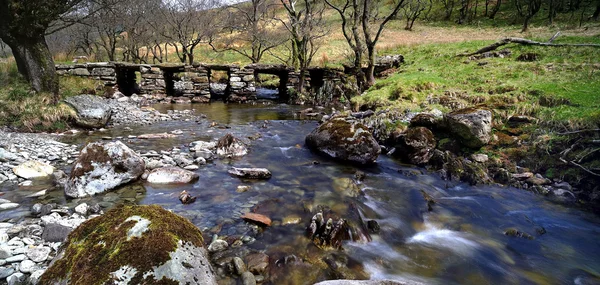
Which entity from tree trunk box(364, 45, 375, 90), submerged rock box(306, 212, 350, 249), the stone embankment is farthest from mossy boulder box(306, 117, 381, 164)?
tree trunk box(364, 45, 375, 90)

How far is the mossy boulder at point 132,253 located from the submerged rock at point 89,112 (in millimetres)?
8088

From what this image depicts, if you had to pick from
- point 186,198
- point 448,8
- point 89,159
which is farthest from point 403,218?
point 448,8

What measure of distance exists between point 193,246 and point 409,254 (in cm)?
303

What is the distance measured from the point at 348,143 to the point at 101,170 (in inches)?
215

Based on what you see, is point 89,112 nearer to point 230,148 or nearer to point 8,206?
point 230,148

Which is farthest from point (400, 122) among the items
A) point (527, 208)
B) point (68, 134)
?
point (68, 134)

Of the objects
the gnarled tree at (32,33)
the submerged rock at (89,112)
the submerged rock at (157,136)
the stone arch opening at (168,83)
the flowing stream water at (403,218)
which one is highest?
the gnarled tree at (32,33)

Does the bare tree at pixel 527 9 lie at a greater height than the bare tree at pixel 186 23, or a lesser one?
greater

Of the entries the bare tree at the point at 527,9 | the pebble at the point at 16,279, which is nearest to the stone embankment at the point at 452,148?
the pebble at the point at 16,279

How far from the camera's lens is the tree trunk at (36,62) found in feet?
33.0

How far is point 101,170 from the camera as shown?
17.2 ft

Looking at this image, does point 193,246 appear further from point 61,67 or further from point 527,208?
point 61,67

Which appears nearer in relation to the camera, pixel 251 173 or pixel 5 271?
pixel 5 271

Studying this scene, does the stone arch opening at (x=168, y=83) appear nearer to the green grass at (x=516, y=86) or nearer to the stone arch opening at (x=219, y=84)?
the stone arch opening at (x=219, y=84)
